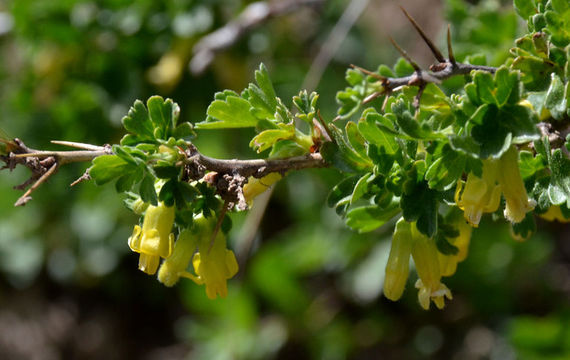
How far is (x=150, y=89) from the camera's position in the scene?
106 inches

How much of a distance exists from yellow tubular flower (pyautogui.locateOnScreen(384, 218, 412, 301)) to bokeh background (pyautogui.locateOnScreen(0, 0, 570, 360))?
1194 millimetres

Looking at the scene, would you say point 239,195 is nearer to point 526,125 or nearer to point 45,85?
point 526,125

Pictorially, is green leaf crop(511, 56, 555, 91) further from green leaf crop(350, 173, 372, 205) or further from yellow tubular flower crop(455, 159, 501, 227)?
green leaf crop(350, 173, 372, 205)

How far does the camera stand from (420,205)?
1.04 metres

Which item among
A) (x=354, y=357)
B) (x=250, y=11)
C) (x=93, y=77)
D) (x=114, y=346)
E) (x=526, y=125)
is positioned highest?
(x=526, y=125)

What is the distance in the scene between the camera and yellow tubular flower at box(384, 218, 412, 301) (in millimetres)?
1122

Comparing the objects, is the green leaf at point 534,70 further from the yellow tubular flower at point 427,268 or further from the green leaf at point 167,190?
the green leaf at point 167,190

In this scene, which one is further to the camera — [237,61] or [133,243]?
[237,61]

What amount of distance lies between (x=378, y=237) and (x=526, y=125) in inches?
70.2

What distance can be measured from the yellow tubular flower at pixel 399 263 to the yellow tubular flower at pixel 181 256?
36 cm

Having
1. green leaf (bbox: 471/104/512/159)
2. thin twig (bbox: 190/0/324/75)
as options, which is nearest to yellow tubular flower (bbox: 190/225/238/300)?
green leaf (bbox: 471/104/512/159)

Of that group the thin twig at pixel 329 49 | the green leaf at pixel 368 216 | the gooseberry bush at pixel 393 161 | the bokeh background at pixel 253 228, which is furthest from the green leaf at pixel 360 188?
the thin twig at pixel 329 49

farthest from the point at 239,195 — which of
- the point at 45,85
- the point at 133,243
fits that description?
the point at 45,85

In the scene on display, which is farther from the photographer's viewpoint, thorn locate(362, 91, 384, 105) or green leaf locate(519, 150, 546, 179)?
thorn locate(362, 91, 384, 105)
